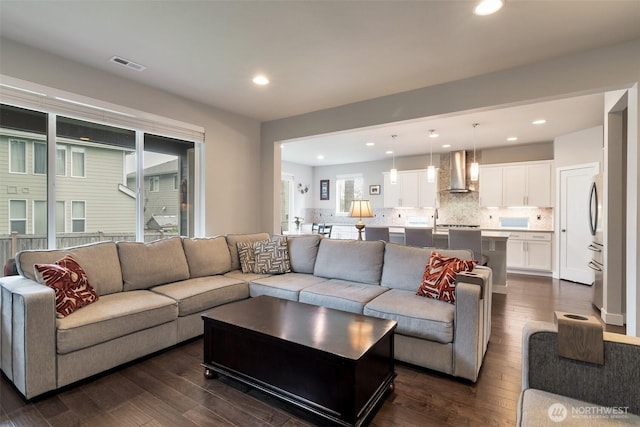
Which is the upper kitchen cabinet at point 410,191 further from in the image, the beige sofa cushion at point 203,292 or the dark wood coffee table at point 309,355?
the dark wood coffee table at point 309,355

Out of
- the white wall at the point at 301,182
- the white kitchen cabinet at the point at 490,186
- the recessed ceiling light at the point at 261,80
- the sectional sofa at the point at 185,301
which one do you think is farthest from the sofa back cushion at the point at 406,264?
the white wall at the point at 301,182

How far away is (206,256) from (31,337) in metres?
1.72

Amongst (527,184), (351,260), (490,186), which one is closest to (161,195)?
(351,260)

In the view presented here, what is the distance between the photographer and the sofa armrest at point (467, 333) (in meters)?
2.14

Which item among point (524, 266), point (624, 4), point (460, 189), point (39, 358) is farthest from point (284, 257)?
point (524, 266)

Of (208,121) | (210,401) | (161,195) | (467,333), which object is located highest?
(208,121)

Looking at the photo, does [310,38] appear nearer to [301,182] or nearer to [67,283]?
[67,283]

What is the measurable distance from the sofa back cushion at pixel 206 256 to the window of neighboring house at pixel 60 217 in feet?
3.68

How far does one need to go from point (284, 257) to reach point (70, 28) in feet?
9.36

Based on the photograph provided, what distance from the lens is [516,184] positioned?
6219 millimetres

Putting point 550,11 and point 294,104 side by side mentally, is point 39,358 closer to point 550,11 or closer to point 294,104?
point 294,104

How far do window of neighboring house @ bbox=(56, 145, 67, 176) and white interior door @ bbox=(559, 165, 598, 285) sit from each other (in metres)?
7.49

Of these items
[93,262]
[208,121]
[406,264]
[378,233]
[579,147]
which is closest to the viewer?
[93,262]

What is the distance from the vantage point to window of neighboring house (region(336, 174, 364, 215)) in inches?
336
